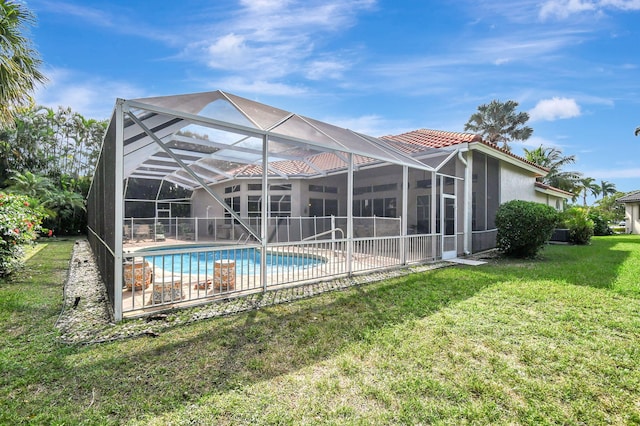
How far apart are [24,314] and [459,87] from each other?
524 inches

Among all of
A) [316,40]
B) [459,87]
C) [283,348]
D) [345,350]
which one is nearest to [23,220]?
[283,348]

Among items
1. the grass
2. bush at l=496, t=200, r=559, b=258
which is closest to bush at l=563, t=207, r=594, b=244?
bush at l=496, t=200, r=559, b=258

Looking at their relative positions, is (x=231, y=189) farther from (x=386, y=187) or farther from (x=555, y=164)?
(x=555, y=164)

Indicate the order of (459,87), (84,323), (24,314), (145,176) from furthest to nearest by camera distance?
(145,176) → (459,87) → (24,314) → (84,323)

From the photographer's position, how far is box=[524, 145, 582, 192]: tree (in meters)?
28.4

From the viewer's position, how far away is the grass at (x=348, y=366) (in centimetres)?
220

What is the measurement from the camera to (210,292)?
5.32 metres

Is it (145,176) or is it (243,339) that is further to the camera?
(145,176)

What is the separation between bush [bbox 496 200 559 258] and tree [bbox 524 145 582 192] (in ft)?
78.6

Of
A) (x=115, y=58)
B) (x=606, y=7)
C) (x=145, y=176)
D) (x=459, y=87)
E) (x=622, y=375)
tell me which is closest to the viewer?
(x=622, y=375)

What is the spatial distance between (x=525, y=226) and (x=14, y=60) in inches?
558

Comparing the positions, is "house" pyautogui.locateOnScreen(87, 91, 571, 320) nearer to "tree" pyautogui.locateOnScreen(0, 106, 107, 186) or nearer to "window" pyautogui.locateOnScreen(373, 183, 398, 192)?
"window" pyautogui.locateOnScreen(373, 183, 398, 192)

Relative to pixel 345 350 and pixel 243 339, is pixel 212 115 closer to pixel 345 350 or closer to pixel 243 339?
pixel 243 339

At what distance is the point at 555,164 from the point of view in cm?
2945
